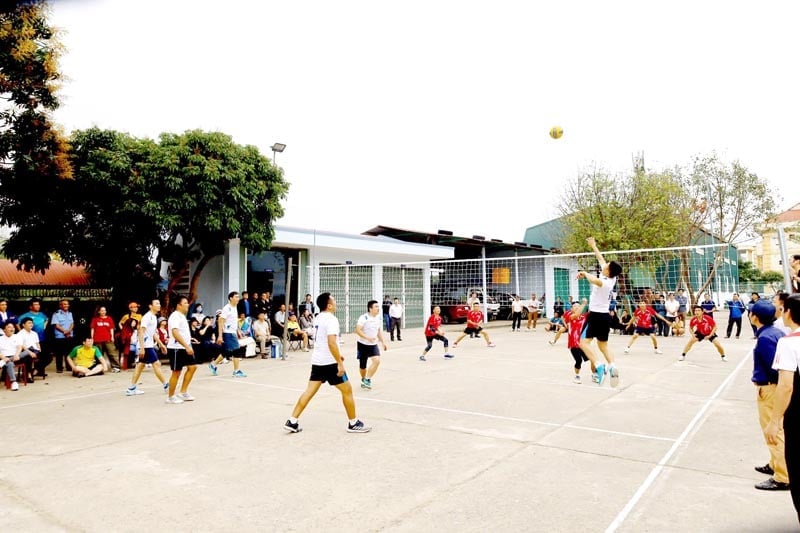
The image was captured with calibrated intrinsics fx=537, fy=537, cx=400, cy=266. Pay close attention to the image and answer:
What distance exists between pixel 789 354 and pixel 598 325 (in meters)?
4.81

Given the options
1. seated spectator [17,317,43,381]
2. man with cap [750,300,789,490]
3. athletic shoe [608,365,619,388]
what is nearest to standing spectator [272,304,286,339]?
seated spectator [17,317,43,381]

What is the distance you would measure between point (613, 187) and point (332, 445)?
22.8 metres

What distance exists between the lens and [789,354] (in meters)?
3.29

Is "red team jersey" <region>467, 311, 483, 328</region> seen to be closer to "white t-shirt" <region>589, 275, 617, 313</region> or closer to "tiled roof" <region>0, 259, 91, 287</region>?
"white t-shirt" <region>589, 275, 617, 313</region>

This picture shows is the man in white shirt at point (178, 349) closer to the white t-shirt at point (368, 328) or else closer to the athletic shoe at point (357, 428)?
the white t-shirt at point (368, 328)

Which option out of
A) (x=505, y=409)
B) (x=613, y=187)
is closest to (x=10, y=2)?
(x=505, y=409)

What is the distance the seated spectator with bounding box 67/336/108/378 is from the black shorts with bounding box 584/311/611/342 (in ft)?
32.2

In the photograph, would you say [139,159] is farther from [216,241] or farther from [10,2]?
[10,2]

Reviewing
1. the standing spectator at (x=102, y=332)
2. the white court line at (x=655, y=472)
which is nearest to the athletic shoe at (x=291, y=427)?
the white court line at (x=655, y=472)

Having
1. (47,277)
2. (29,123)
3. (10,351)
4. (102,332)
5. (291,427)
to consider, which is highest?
(29,123)

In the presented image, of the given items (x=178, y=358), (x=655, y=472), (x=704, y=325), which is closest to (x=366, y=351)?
(x=178, y=358)

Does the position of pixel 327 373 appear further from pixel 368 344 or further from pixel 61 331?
pixel 61 331

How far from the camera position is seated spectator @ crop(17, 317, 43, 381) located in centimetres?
1031

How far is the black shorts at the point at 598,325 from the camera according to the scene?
801 centimetres
